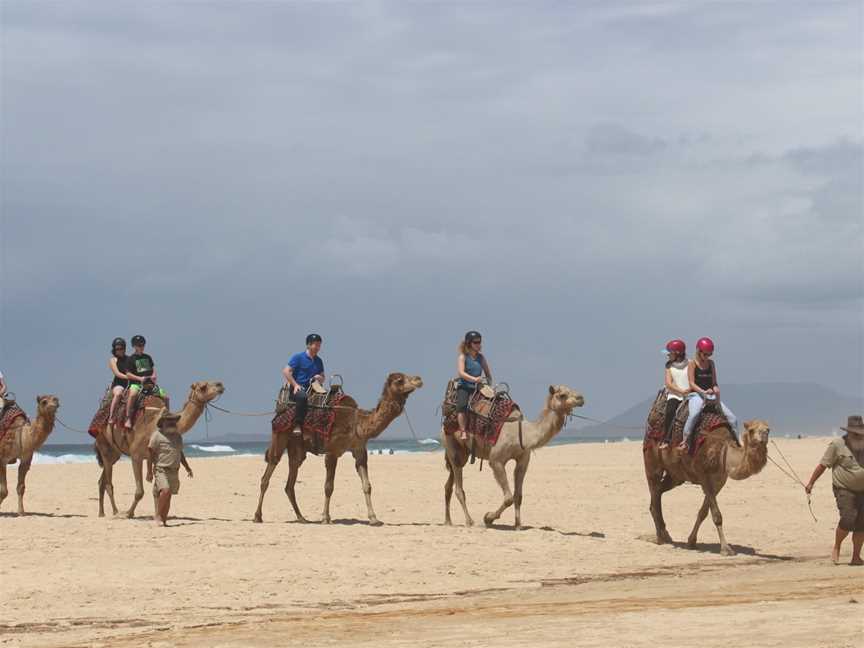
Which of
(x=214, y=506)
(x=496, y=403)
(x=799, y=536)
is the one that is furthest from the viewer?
(x=214, y=506)

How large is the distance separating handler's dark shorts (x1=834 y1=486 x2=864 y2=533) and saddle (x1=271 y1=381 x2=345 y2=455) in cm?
788

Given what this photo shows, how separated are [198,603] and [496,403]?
25.3 feet

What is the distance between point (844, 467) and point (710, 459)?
2.10m

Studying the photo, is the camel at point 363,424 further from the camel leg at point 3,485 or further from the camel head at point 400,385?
the camel leg at point 3,485

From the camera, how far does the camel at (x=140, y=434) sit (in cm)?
2164

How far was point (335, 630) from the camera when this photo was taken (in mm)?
12938

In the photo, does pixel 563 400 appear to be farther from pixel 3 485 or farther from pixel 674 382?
pixel 3 485

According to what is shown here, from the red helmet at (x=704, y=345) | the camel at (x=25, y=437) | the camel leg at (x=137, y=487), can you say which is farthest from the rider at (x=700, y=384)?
the camel at (x=25, y=437)

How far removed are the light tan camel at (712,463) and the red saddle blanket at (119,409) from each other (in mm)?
8010

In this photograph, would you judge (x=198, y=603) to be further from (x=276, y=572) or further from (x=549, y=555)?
(x=549, y=555)

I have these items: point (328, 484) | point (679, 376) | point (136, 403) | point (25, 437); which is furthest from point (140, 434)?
point (679, 376)

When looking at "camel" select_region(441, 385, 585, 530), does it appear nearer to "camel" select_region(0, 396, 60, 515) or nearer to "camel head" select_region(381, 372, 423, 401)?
"camel head" select_region(381, 372, 423, 401)

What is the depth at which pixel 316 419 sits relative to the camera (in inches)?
882

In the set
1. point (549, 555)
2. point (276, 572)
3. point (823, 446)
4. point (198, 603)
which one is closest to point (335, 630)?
point (198, 603)
